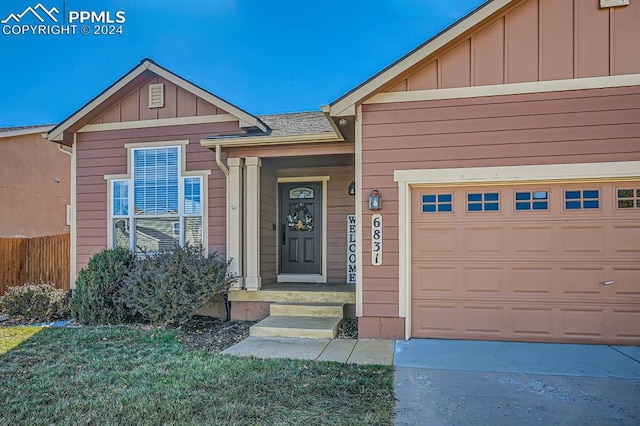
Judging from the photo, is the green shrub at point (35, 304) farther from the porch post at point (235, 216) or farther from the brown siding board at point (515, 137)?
the brown siding board at point (515, 137)

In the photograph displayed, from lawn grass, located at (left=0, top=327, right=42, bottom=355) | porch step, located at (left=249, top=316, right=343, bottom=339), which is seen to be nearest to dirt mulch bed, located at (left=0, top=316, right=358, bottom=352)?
porch step, located at (left=249, top=316, right=343, bottom=339)

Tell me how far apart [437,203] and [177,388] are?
3911 mm

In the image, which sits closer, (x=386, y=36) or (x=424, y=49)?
(x=424, y=49)

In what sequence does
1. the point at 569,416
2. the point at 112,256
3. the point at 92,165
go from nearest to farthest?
the point at 569,416
the point at 112,256
the point at 92,165

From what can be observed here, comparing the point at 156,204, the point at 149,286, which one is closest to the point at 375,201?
the point at 149,286

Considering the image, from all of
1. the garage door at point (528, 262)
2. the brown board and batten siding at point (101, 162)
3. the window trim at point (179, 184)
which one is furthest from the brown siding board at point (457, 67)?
the window trim at point (179, 184)

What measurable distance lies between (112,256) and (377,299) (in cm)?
443

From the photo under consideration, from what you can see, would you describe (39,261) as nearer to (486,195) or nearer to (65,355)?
(65,355)

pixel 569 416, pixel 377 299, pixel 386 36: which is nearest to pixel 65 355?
pixel 377 299

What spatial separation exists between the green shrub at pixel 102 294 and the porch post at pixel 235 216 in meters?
1.73

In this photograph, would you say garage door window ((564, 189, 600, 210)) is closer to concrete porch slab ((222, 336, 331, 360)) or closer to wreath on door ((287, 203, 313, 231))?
concrete porch slab ((222, 336, 331, 360))

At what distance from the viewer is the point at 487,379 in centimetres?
429

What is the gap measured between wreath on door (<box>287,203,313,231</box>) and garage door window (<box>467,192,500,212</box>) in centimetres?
377

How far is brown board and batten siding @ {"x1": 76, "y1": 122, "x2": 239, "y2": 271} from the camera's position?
7.89 m
